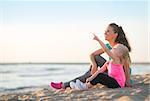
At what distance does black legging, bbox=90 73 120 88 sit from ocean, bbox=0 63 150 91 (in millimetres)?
132

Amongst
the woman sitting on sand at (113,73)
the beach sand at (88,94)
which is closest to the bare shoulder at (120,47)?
the woman sitting on sand at (113,73)

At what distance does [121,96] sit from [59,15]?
25.9 inches

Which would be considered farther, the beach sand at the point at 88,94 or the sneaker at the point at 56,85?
the sneaker at the point at 56,85

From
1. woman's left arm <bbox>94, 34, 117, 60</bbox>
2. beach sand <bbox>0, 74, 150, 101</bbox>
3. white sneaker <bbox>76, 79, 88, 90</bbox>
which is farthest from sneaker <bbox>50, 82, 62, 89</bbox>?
woman's left arm <bbox>94, 34, 117, 60</bbox>

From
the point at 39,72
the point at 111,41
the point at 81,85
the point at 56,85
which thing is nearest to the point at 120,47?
the point at 111,41

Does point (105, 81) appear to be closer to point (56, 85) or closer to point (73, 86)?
point (73, 86)

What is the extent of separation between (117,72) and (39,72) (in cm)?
69

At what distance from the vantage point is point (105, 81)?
6.61 feet

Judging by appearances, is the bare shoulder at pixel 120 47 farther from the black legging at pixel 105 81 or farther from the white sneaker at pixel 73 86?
the white sneaker at pixel 73 86

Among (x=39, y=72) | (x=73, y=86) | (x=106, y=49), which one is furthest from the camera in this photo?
(x=39, y=72)

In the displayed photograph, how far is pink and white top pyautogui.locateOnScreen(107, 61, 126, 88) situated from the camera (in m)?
2.02

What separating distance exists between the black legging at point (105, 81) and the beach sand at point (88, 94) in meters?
0.04

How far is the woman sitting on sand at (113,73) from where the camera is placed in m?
2.00

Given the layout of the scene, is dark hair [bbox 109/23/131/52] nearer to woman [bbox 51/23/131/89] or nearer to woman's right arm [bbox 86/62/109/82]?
woman [bbox 51/23/131/89]
